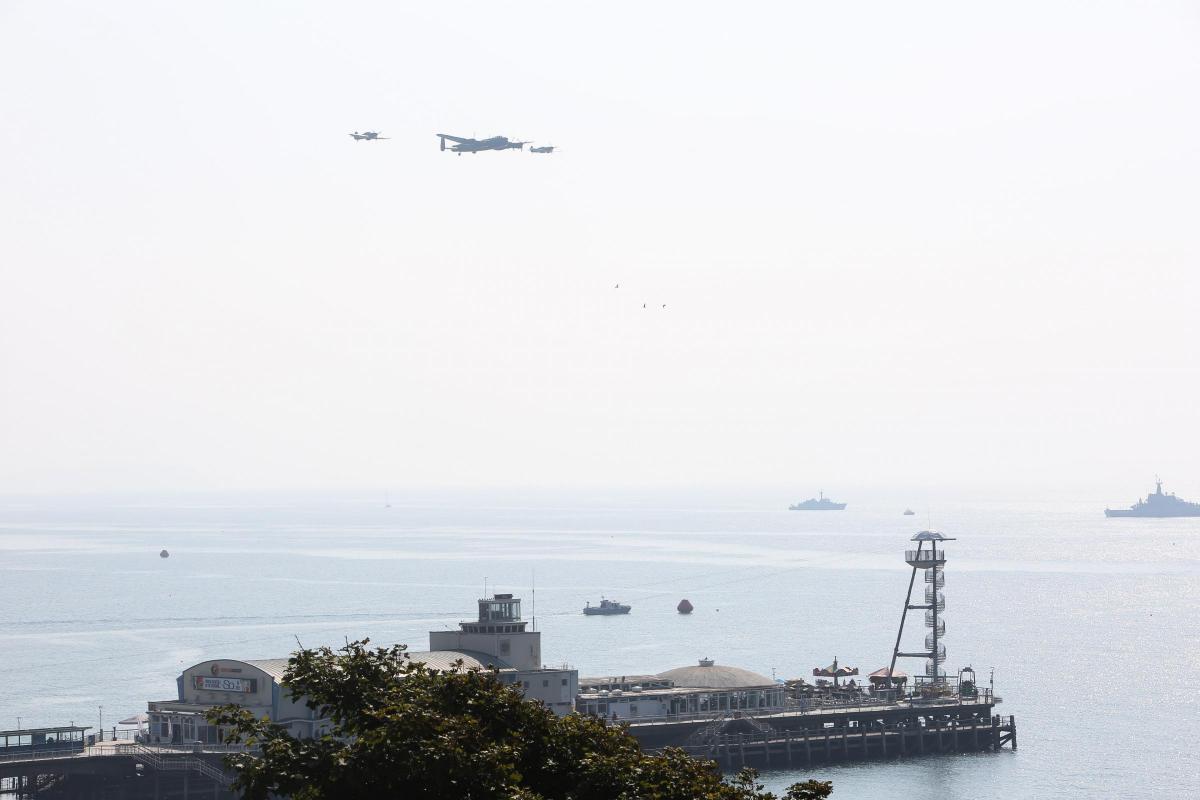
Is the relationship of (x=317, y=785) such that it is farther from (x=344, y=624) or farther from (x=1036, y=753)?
(x=344, y=624)

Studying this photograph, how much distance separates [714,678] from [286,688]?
39.3 metres

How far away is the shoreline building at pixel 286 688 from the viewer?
89.0 m

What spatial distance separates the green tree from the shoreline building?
4413cm

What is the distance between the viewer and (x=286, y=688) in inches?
3312

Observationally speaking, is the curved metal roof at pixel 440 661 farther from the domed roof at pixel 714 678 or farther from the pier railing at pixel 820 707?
the domed roof at pixel 714 678

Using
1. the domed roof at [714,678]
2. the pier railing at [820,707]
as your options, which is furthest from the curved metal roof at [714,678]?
the pier railing at [820,707]

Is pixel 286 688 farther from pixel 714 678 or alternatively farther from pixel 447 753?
pixel 447 753

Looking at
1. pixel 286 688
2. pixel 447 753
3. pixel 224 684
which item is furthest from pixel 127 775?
pixel 447 753

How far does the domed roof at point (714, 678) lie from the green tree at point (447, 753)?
7510 cm

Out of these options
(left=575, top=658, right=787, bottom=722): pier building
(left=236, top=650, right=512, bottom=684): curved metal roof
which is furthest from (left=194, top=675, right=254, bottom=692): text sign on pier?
(left=575, top=658, right=787, bottom=722): pier building

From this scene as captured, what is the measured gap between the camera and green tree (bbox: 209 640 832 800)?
3506 centimetres

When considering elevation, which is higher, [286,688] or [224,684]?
[286,688]

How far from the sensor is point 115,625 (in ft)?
626

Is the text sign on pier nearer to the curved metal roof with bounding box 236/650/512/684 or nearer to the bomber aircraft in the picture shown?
the curved metal roof with bounding box 236/650/512/684
